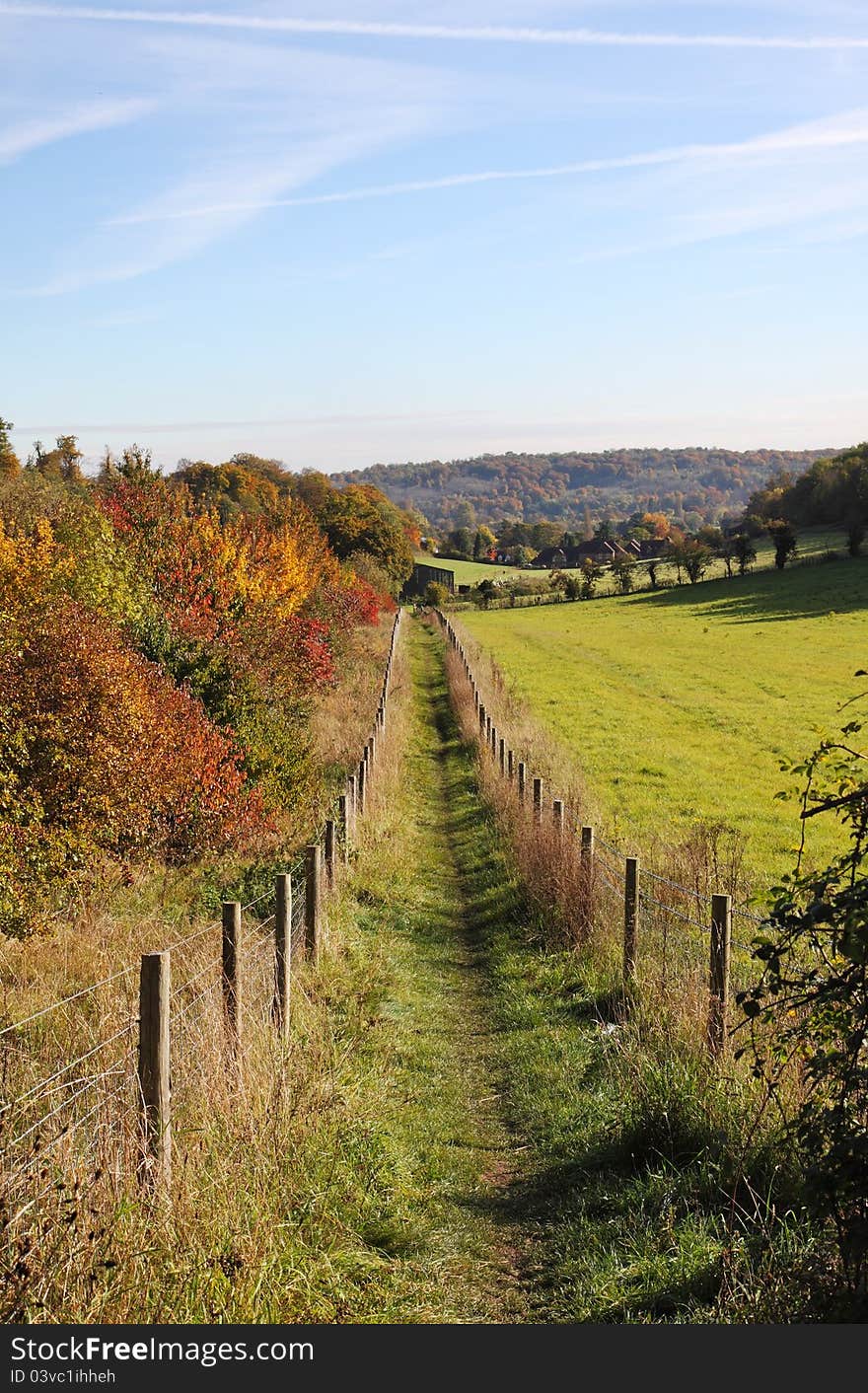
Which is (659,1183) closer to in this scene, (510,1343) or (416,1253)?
(416,1253)

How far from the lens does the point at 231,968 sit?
7547 mm

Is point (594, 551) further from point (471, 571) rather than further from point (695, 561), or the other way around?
point (695, 561)

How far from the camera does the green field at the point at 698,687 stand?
76.1ft

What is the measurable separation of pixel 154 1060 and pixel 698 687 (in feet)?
135

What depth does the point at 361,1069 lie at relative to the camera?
28.5 ft

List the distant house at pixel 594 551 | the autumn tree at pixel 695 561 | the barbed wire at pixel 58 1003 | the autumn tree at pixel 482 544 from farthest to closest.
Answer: the autumn tree at pixel 482 544, the distant house at pixel 594 551, the autumn tree at pixel 695 561, the barbed wire at pixel 58 1003

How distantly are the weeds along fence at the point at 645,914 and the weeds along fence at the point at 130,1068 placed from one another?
9.32ft

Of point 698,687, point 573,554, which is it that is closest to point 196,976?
point 698,687

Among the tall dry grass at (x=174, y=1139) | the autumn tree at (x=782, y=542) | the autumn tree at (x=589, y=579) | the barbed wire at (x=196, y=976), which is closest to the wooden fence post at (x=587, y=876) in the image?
the tall dry grass at (x=174, y=1139)

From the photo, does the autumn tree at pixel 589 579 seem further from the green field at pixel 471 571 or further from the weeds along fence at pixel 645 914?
the weeds along fence at pixel 645 914

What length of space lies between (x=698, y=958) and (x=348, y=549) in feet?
218

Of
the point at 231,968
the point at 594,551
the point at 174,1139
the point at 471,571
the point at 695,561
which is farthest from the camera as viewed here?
the point at 594,551

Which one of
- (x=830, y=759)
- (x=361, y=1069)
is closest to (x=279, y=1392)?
(x=830, y=759)

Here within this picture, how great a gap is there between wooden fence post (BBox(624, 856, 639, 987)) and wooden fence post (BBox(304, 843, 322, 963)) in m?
2.70
